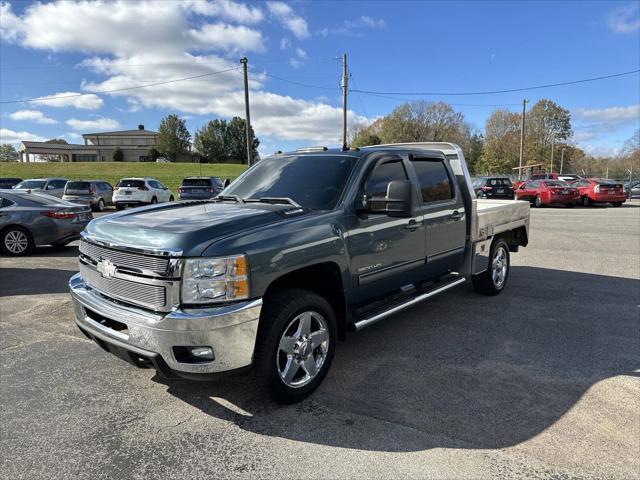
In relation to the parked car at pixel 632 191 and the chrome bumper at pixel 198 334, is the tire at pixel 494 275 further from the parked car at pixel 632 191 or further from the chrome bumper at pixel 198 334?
the parked car at pixel 632 191

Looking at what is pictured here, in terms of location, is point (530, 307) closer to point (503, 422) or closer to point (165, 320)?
point (503, 422)

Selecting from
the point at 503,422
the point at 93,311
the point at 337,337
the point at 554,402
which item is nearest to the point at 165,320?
the point at 93,311

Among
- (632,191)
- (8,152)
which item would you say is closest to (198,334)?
(632,191)

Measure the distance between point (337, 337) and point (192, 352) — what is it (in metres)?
1.44

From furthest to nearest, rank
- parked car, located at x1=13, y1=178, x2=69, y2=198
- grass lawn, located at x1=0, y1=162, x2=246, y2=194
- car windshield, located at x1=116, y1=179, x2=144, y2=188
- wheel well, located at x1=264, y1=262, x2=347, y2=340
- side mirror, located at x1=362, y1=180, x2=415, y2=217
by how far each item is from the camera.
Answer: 1. grass lawn, located at x1=0, y1=162, x2=246, y2=194
2. car windshield, located at x1=116, y1=179, x2=144, y2=188
3. parked car, located at x1=13, y1=178, x2=69, y2=198
4. side mirror, located at x1=362, y1=180, x2=415, y2=217
5. wheel well, located at x1=264, y1=262, x2=347, y2=340

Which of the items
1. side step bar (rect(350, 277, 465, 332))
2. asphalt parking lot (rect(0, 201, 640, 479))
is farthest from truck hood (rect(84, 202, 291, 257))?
asphalt parking lot (rect(0, 201, 640, 479))

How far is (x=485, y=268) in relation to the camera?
19.8 ft

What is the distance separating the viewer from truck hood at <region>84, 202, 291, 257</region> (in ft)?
9.87

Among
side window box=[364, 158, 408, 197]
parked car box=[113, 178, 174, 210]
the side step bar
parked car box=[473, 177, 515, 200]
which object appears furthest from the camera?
parked car box=[473, 177, 515, 200]

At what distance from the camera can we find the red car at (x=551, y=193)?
23984 mm

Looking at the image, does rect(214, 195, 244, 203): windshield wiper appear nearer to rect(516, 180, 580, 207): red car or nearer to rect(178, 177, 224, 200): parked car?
rect(178, 177, 224, 200): parked car

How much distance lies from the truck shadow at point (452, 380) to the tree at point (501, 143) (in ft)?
250

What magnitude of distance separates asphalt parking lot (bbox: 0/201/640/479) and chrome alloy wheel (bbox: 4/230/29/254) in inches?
194

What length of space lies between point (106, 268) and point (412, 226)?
280cm
